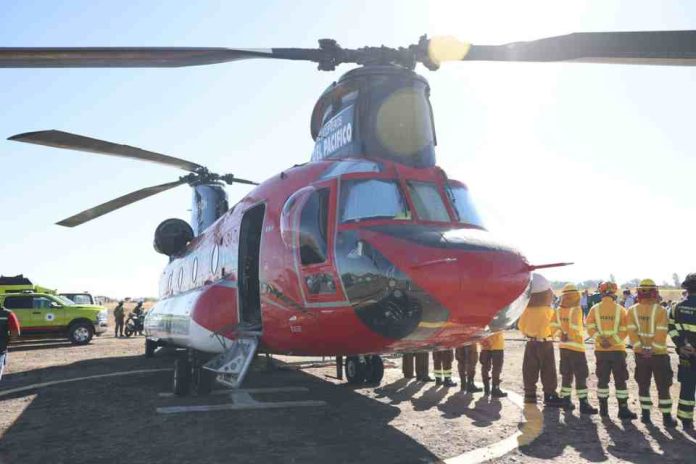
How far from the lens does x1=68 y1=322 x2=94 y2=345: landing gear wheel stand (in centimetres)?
2186

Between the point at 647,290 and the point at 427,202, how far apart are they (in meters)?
4.11

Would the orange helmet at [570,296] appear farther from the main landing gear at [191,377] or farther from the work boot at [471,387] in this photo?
the main landing gear at [191,377]

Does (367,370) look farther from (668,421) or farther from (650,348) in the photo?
(668,421)

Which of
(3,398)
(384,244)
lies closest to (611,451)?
(384,244)

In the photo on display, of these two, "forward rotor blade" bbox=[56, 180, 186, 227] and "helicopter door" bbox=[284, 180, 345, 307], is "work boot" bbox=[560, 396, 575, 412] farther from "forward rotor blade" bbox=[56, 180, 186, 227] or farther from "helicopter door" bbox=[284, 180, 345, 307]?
"forward rotor blade" bbox=[56, 180, 186, 227]

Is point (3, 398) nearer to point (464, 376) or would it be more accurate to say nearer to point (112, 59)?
point (112, 59)

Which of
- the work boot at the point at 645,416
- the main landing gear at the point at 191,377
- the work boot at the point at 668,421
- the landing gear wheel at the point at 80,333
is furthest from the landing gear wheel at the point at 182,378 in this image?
the landing gear wheel at the point at 80,333

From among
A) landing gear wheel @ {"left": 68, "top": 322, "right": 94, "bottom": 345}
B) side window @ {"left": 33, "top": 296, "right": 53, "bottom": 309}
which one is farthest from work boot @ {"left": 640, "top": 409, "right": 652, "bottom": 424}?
side window @ {"left": 33, "top": 296, "right": 53, "bottom": 309}

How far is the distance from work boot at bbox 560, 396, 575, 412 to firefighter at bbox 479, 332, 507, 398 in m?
1.09

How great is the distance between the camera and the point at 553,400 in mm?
8594

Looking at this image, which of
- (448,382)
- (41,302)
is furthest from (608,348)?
(41,302)

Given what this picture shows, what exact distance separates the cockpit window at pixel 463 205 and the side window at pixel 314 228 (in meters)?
1.64

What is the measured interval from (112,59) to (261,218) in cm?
319

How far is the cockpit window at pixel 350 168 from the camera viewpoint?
6.58 m
